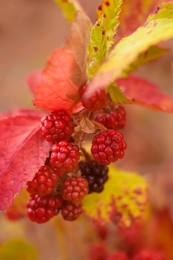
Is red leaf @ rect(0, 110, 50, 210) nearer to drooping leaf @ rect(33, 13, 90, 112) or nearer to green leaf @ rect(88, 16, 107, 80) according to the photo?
drooping leaf @ rect(33, 13, 90, 112)

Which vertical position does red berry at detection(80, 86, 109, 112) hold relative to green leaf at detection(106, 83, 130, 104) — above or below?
above

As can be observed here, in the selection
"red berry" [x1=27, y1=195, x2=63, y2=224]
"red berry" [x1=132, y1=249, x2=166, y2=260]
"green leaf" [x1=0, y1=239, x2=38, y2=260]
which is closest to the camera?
"red berry" [x1=27, y1=195, x2=63, y2=224]

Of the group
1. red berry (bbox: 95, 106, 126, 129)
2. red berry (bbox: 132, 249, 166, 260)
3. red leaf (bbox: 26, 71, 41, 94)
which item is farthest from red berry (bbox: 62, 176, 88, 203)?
red berry (bbox: 132, 249, 166, 260)

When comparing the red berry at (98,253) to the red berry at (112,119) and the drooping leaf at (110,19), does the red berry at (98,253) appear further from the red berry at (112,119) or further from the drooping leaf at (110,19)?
the drooping leaf at (110,19)

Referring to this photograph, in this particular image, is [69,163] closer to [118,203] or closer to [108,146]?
[108,146]

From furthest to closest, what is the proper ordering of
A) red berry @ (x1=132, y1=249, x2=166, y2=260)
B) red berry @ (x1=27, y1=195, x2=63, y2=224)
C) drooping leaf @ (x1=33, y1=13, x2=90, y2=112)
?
1. red berry @ (x1=132, y1=249, x2=166, y2=260)
2. red berry @ (x1=27, y1=195, x2=63, y2=224)
3. drooping leaf @ (x1=33, y1=13, x2=90, y2=112)

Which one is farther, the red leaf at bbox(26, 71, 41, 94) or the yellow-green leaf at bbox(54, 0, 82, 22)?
the red leaf at bbox(26, 71, 41, 94)

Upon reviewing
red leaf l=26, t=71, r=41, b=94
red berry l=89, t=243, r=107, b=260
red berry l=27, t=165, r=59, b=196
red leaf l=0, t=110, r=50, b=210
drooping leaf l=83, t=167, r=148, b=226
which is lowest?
red berry l=89, t=243, r=107, b=260
